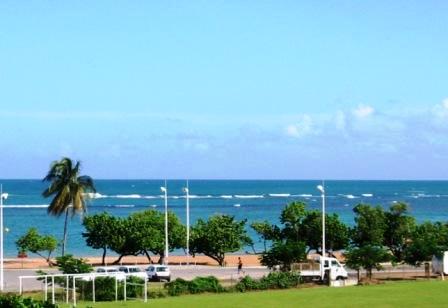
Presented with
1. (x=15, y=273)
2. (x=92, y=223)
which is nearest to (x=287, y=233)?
(x=92, y=223)

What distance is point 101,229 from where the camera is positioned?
2876 inches

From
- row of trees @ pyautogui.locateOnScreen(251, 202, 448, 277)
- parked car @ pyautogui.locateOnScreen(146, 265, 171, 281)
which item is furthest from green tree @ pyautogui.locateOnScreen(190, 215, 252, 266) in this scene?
parked car @ pyautogui.locateOnScreen(146, 265, 171, 281)

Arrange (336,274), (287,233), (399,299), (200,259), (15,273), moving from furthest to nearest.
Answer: (200,259)
(287,233)
(15,273)
(336,274)
(399,299)

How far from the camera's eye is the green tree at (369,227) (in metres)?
71.9

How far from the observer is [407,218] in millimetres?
73125

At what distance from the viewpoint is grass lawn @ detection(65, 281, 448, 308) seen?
42500 mm

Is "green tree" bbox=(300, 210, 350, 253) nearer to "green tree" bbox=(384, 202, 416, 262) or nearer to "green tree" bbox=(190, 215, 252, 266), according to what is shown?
"green tree" bbox=(384, 202, 416, 262)

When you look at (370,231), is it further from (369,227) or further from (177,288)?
(177,288)

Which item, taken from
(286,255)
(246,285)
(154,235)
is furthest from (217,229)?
(246,285)

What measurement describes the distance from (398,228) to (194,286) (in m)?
27.5

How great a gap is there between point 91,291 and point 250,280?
32.9 feet

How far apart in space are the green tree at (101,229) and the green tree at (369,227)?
19.5 meters

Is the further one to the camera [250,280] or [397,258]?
[397,258]

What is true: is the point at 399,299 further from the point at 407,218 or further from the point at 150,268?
the point at 407,218
